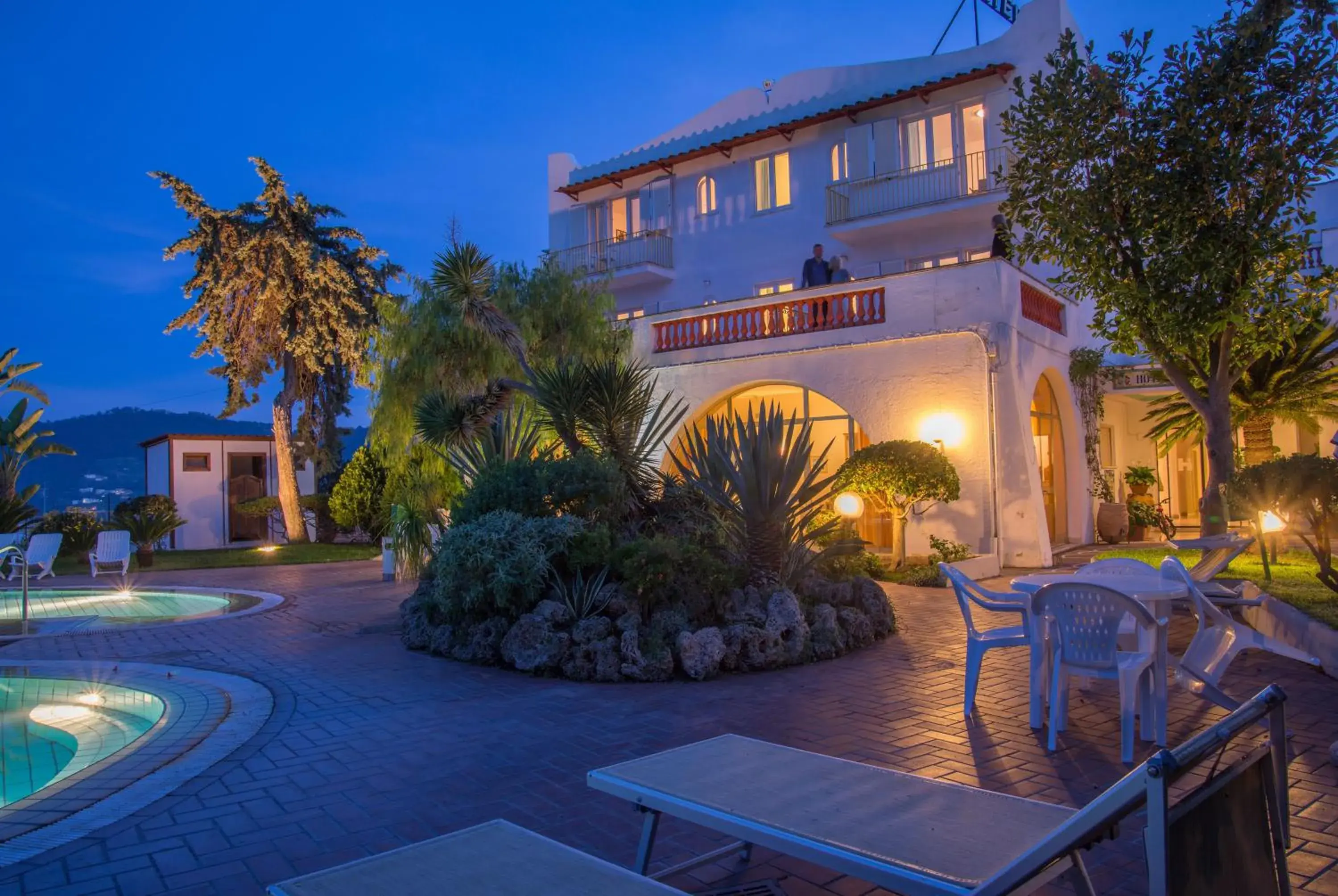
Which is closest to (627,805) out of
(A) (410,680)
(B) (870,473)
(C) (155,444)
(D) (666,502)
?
(A) (410,680)

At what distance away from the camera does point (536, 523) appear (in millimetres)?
8398

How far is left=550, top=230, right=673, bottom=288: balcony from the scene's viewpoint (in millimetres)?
22953

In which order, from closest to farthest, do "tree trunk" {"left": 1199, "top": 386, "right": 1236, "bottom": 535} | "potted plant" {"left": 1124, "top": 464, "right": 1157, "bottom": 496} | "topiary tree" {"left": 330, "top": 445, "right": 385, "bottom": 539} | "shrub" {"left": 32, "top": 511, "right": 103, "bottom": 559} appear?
1. "tree trunk" {"left": 1199, "top": 386, "right": 1236, "bottom": 535}
2. "potted plant" {"left": 1124, "top": 464, "right": 1157, "bottom": 496}
3. "shrub" {"left": 32, "top": 511, "right": 103, "bottom": 559}
4. "topiary tree" {"left": 330, "top": 445, "right": 385, "bottom": 539}

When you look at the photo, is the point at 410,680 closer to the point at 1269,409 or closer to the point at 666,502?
the point at 666,502

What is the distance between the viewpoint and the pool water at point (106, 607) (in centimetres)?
1140

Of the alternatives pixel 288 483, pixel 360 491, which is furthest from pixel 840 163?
pixel 288 483

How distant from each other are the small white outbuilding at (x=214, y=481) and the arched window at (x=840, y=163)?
1805cm

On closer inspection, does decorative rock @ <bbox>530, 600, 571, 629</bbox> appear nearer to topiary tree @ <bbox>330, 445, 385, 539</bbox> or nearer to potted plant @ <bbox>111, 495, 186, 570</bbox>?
potted plant @ <bbox>111, 495, 186, 570</bbox>

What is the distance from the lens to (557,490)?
354 inches

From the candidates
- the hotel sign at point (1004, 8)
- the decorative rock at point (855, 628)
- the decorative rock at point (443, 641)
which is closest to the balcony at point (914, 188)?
the hotel sign at point (1004, 8)

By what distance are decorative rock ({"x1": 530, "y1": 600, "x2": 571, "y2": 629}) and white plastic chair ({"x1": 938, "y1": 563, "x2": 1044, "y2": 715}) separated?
3388 millimetres

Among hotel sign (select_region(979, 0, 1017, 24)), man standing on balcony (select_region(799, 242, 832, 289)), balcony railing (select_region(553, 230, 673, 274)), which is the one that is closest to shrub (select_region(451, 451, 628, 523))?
man standing on balcony (select_region(799, 242, 832, 289))

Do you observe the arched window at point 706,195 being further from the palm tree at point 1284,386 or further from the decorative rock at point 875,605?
the decorative rock at point 875,605

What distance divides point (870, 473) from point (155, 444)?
23.5 metres
